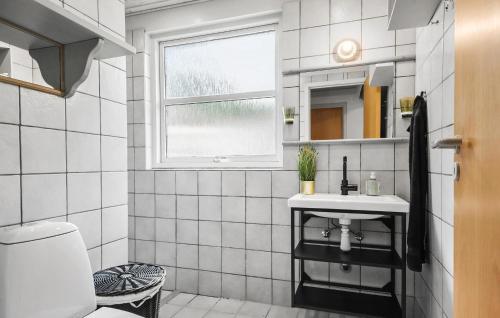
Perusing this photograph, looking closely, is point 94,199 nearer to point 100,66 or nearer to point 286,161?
point 100,66

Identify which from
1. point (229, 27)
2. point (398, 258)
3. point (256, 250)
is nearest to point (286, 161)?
point (256, 250)

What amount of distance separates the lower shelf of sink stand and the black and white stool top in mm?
976

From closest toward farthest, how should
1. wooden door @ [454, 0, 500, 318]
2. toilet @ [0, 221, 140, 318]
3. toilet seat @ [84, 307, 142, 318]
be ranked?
Answer: 1. wooden door @ [454, 0, 500, 318]
2. toilet @ [0, 221, 140, 318]
3. toilet seat @ [84, 307, 142, 318]

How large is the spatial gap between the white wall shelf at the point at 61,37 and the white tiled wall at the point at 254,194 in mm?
1268

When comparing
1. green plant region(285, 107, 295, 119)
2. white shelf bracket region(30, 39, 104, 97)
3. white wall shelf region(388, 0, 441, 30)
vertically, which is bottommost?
green plant region(285, 107, 295, 119)

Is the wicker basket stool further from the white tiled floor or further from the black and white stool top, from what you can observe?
the white tiled floor

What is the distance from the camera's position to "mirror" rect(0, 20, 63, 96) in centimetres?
118

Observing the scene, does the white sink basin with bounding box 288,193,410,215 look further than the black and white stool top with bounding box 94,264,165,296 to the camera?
Yes

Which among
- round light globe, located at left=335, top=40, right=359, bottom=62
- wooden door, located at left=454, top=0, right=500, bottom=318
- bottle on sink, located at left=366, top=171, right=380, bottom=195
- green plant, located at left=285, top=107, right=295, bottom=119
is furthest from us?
green plant, located at left=285, top=107, right=295, bottom=119

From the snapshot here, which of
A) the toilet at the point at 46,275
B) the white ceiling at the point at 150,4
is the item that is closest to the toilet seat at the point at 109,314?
the toilet at the point at 46,275

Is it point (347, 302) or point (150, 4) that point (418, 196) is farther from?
point (150, 4)

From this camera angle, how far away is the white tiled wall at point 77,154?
4.00ft

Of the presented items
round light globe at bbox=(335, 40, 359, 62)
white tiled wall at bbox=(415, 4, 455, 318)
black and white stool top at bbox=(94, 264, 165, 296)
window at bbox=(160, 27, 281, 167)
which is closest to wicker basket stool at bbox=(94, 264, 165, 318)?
black and white stool top at bbox=(94, 264, 165, 296)

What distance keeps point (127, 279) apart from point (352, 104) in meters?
1.81
